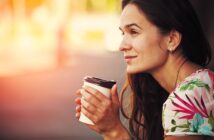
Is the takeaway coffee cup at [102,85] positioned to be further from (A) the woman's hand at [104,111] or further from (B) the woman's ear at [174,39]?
(B) the woman's ear at [174,39]

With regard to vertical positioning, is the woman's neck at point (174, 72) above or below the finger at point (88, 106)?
A: above

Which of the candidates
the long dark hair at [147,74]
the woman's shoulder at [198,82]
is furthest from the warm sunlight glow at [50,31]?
the woman's shoulder at [198,82]

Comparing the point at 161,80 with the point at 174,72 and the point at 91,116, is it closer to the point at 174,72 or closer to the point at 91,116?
the point at 174,72

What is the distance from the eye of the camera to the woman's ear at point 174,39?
1115 mm

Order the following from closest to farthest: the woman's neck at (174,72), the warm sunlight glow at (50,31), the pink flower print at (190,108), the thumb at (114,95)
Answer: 1. the pink flower print at (190,108)
2. the woman's neck at (174,72)
3. the thumb at (114,95)
4. the warm sunlight glow at (50,31)

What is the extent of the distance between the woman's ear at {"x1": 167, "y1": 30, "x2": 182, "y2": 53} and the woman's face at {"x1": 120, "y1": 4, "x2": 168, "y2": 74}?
1 centimetres

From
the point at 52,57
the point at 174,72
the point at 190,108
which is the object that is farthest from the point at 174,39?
the point at 52,57

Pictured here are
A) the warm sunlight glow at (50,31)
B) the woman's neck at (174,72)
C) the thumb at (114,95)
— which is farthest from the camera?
the warm sunlight glow at (50,31)

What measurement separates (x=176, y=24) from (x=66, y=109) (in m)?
0.55

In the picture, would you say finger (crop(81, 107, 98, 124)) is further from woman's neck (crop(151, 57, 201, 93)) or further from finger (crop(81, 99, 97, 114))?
woman's neck (crop(151, 57, 201, 93))

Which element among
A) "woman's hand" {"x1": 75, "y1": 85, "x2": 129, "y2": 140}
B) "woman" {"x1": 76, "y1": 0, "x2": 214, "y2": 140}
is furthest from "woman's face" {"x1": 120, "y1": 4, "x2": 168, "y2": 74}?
"woman's hand" {"x1": 75, "y1": 85, "x2": 129, "y2": 140}

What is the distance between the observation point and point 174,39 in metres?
1.12

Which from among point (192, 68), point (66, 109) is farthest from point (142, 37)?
point (66, 109)

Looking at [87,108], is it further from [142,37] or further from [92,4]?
[92,4]
